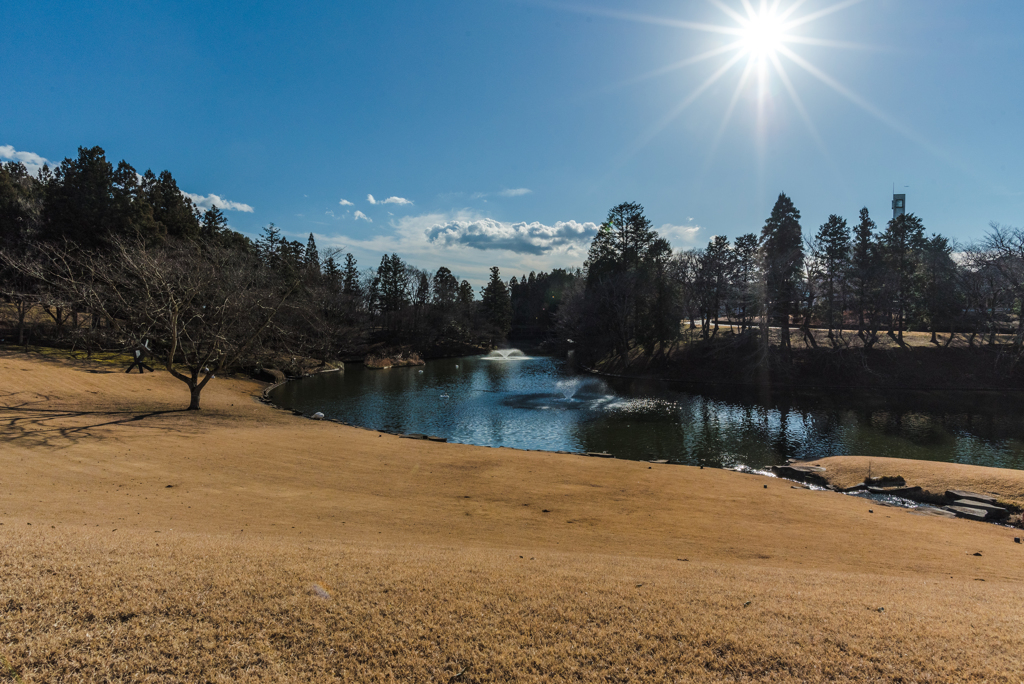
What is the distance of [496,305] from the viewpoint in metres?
79.9

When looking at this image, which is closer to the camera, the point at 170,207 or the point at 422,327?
the point at 170,207

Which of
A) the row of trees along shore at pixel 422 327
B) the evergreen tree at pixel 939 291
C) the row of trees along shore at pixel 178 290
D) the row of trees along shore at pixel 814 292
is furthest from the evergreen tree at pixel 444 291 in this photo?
the evergreen tree at pixel 939 291

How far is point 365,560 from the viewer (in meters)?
5.09

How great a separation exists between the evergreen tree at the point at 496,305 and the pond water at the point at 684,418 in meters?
41.0

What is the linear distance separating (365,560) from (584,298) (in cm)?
5042

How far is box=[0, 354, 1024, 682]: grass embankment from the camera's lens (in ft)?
10.3

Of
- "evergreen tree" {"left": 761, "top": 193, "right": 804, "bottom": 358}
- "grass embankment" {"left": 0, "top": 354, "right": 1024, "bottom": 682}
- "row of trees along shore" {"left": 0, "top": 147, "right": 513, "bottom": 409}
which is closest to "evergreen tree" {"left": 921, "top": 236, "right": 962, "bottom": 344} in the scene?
"evergreen tree" {"left": 761, "top": 193, "right": 804, "bottom": 358}

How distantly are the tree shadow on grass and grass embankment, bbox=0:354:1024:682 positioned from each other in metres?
0.54

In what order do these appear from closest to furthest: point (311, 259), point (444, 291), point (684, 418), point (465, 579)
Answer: point (465, 579) → point (684, 418) → point (311, 259) → point (444, 291)

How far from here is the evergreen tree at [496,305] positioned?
257 ft

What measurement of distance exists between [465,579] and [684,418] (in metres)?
21.8

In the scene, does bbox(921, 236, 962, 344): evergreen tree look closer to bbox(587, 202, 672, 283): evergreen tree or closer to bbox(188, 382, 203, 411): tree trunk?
bbox(587, 202, 672, 283): evergreen tree

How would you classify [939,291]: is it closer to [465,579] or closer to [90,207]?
[465,579]

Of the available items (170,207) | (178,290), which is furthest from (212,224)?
(178,290)
